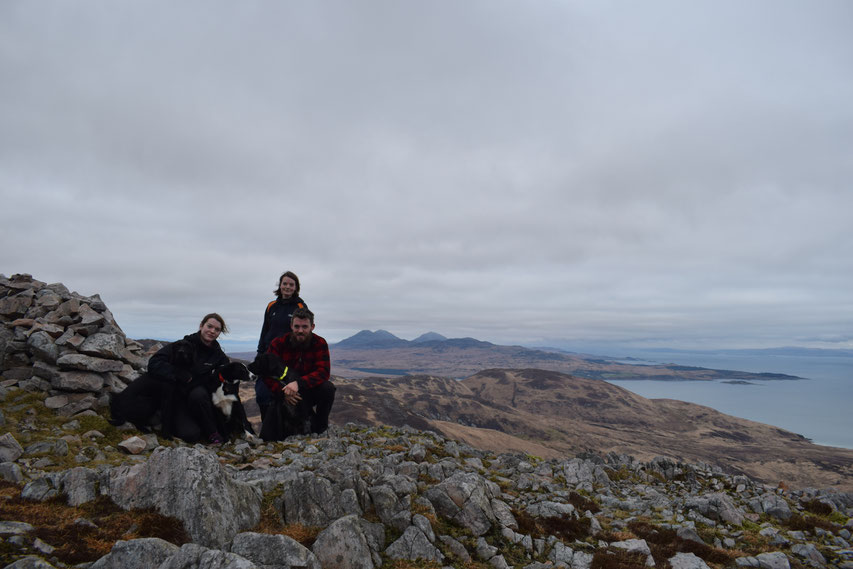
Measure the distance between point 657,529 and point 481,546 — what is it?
5819 millimetres

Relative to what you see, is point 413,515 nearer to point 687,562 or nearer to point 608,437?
point 687,562

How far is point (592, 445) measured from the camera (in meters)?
141

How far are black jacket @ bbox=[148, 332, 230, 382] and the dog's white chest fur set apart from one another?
1070 mm

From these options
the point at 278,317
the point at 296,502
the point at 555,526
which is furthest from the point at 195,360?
the point at 555,526

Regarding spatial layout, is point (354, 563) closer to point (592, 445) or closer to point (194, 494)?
point (194, 494)

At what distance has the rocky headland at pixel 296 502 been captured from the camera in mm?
6352

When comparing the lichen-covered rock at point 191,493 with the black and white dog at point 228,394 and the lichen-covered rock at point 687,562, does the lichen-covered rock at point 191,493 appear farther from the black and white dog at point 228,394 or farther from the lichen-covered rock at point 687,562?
the lichen-covered rock at point 687,562

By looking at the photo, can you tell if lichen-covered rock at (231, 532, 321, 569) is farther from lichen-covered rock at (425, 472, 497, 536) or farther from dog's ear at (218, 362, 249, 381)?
dog's ear at (218, 362, 249, 381)

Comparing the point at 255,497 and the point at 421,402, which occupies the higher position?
the point at 255,497

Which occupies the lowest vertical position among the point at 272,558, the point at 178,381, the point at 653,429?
the point at 653,429

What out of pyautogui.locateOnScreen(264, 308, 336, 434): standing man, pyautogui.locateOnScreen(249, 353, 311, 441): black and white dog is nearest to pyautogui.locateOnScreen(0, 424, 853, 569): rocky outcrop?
pyautogui.locateOnScreen(249, 353, 311, 441): black and white dog

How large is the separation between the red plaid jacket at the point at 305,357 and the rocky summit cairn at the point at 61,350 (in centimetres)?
621

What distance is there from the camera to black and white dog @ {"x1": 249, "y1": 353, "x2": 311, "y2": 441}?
14.6m

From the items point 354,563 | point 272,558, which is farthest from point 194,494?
point 354,563
